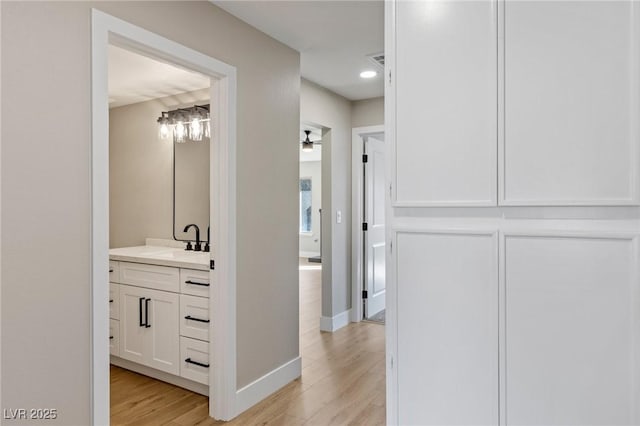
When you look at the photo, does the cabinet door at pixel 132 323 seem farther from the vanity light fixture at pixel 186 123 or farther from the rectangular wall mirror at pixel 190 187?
the vanity light fixture at pixel 186 123

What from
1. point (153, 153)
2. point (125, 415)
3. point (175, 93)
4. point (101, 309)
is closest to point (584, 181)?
point (101, 309)

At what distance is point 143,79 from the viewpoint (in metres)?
3.30

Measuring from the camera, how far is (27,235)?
1.51 meters

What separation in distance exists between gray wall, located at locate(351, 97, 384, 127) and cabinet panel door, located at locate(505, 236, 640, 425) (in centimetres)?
301

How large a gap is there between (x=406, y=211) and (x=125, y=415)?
6.95 feet

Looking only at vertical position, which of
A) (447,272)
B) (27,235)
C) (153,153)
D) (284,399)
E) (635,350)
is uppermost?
(153,153)

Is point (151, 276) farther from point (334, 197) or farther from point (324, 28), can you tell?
point (324, 28)

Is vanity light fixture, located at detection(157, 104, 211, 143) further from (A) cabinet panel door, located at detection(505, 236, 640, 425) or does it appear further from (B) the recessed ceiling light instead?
(A) cabinet panel door, located at detection(505, 236, 640, 425)

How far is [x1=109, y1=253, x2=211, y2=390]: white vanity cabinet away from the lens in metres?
2.68

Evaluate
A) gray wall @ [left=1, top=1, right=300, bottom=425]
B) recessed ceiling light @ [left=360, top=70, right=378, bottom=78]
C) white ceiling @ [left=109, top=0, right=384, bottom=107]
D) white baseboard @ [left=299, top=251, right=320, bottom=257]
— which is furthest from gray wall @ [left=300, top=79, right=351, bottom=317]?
white baseboard @ [left=299, top=251, right=320, bottom=257]

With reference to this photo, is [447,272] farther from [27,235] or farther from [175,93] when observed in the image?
[175,93]

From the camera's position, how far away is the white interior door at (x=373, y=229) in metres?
4.60

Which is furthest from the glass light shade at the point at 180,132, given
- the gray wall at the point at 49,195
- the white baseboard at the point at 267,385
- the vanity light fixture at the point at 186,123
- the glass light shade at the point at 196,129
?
the white baseboard at the point at 267,385

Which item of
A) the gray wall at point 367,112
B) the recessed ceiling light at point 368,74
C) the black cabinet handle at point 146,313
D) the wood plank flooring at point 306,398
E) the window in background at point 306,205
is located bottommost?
the wood plank flooring at point 306,398
